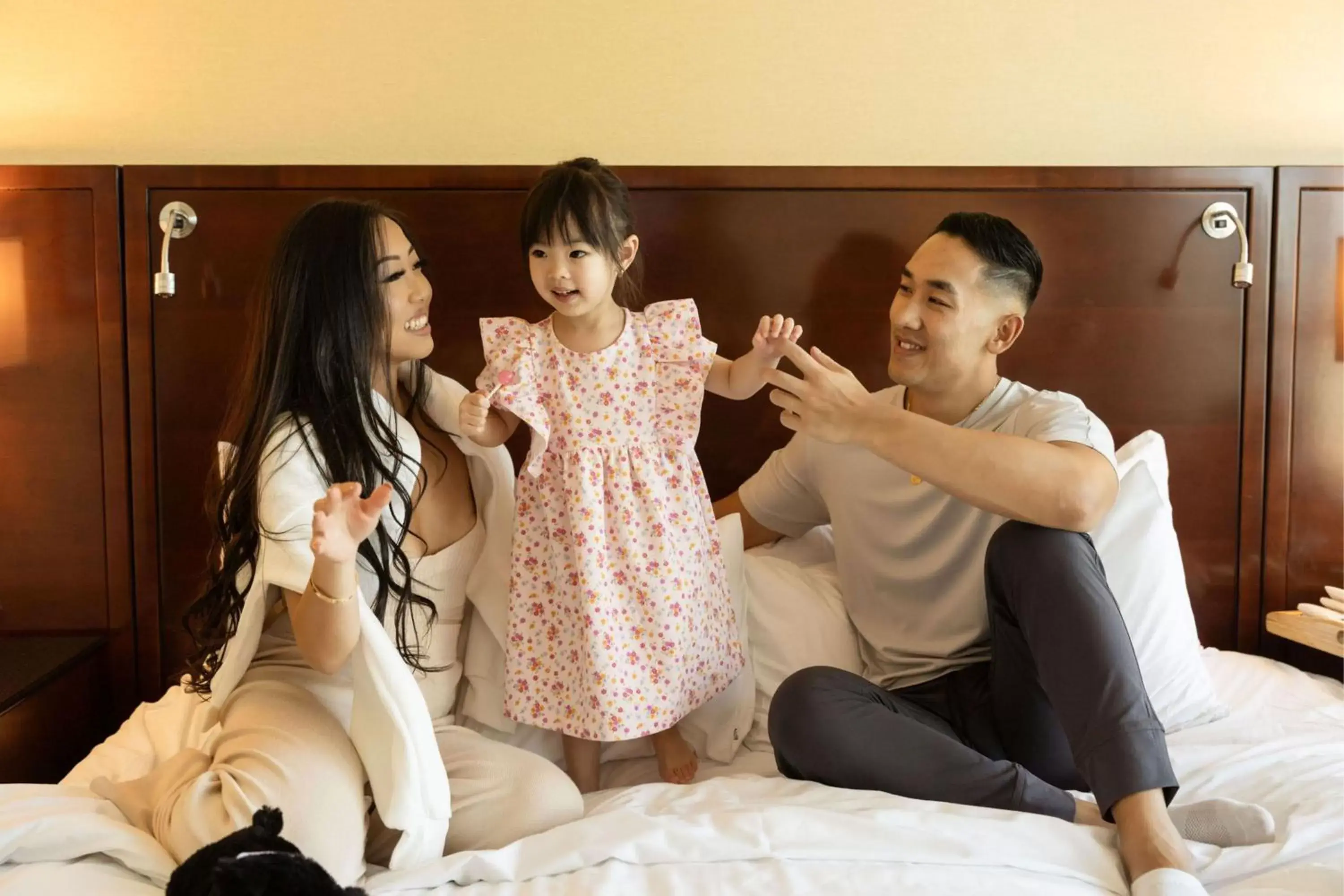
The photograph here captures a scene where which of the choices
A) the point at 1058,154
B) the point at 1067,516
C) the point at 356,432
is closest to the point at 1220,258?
the point at 1058,154

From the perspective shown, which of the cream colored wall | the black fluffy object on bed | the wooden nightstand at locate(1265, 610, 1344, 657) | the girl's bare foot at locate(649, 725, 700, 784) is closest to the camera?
the black fluffy object on bed

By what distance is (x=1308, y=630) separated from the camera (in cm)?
189

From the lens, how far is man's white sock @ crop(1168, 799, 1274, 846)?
50.3 inches

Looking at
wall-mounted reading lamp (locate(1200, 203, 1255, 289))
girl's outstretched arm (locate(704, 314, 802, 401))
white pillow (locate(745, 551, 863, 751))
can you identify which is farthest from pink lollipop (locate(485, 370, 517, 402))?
wall-mounted reading lamp (locate(1200, 203, 1255, 289))

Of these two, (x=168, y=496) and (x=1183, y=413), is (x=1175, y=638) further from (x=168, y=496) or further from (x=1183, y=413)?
(x=168, y=496)

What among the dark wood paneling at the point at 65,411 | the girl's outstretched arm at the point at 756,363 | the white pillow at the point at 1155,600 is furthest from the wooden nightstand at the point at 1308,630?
the dark wood paneling at the point at 65,411

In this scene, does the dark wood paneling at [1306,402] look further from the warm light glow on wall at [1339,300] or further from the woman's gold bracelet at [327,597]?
the woman's gold bracelet at [327,597]

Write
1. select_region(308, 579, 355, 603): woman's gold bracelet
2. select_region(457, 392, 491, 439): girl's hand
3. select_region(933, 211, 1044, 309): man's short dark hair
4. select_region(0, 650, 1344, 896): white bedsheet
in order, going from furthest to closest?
select_region(933, 211, 1044, 309): man's short dark hair → select_region(457, 392, 491, 439): girl's hand → select_region(308, 579, 355, 603): woman's gold bracelet → select_region(0, 650, 1344, 896): white bedsheet

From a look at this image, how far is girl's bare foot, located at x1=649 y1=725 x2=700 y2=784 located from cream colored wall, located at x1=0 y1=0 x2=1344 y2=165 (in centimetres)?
111

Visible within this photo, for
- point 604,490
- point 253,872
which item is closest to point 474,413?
point 604,490

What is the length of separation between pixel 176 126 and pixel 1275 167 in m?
2.14

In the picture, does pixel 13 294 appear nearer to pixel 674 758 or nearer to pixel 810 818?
pixel 674 758

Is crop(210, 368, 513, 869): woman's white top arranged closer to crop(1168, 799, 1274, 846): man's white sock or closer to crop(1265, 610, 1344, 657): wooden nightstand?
crop(1168, 799, 1274, 846): man's white sock

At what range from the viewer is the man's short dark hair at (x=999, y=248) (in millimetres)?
1671
